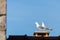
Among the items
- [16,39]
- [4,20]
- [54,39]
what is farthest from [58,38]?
[4,20]

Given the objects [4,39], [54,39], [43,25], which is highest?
[43,25]

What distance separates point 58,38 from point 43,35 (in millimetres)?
3242

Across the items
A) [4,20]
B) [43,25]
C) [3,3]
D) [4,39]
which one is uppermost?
[43,25]

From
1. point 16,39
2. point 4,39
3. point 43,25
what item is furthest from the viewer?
point 43,25

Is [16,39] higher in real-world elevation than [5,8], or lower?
higher

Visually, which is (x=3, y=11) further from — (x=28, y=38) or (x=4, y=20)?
(x=28, y=38)

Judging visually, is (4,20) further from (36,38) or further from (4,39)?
(36,38)

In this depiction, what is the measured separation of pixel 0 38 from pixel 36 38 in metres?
30.2

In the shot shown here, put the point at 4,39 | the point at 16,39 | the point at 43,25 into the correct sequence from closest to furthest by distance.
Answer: the point at 4,39, the point at 16,39, the point at 43,25

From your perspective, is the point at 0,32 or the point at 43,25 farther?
the point at 43,25

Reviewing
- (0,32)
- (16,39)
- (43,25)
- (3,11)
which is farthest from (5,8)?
(43,25)

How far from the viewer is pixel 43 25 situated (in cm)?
3466

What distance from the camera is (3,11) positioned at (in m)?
2.84

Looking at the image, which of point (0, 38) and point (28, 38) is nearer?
point (0, 38)
